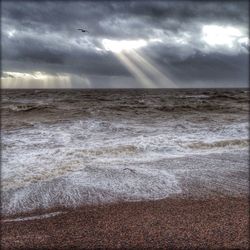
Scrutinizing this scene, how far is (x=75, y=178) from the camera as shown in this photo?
350 inches

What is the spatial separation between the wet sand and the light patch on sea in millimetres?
713

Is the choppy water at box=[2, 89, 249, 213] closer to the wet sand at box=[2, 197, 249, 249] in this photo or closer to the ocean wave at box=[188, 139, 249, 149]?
the ocean wave at box=[188, 139, 249, 149]

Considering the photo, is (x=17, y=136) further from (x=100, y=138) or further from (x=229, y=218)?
(x=229, y=218)

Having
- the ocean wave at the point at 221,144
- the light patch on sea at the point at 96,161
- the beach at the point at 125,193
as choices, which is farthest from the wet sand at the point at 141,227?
the ocean wave at the point at 221,144

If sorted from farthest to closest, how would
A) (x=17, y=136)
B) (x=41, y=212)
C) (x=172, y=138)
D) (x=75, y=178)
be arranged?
(x=17, y=136), (x=172, y=138), (x=75, y=178), (x=41, y=212)

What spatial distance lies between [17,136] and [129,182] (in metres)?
8.37

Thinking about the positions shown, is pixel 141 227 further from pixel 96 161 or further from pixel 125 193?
pixel 96 161

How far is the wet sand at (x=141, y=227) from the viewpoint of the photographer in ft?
17.3

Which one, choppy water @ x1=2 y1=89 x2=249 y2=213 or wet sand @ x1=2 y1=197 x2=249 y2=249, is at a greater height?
choppy water @ x1=2 y1=89 x2=249 y2=213

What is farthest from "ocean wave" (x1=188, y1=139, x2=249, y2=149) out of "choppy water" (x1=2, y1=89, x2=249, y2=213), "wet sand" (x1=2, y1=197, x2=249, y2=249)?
"wet sand" (x1=2, y1=197, x2=249, y2=249)

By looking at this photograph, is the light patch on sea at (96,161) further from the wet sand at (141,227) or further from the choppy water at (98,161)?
the wet sand at (141,227)

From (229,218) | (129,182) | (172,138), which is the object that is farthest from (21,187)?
(172,138)

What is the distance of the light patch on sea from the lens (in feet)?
25.4

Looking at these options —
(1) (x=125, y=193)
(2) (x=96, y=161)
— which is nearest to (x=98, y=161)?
(2) (x=96, y=161)
